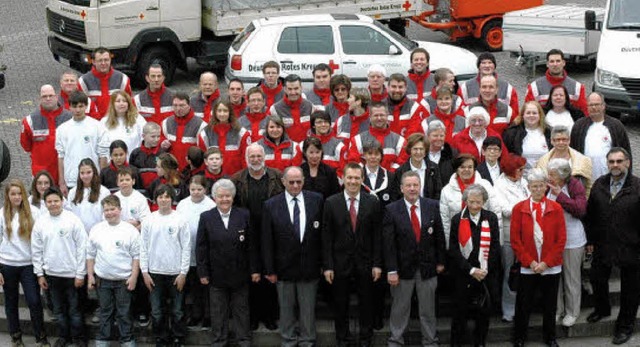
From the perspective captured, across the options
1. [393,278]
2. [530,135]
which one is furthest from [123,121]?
[530,135]

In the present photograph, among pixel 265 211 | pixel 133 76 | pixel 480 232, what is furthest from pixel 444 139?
pixel 133 76

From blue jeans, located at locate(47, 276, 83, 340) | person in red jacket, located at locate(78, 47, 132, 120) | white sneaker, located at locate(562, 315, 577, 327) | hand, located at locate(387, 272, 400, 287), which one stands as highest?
person in red jacket, located at locate(78, 47, 132, 120)

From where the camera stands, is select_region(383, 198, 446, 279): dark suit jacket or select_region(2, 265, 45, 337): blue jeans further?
select_region(2, 265, 45, 337): blue jeans

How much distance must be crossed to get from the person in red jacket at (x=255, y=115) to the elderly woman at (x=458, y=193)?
8.03 feet

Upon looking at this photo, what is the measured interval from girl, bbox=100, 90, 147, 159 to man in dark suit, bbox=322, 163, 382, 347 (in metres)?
2.73

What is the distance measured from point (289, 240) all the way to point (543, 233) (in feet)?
7.94

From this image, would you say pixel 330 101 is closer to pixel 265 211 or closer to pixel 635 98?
pixel 265 211

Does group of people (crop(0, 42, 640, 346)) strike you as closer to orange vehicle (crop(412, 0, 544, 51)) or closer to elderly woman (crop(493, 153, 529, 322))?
elderly woman (crop(493, 153, 529, 322))

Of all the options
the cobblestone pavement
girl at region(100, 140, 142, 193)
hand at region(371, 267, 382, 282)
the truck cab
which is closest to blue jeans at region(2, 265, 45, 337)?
girl at region(100, 140, 142, 193)

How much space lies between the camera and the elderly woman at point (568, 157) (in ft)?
39.6

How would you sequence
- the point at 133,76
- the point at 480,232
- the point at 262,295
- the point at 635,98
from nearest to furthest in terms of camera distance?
the point at 480,232 → the point at 262,295 → the point at 635,98 → the point at 133,76

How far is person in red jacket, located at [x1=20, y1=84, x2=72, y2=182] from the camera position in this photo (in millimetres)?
13633

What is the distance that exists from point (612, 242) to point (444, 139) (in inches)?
76.7

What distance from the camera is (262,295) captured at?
12.3 m
